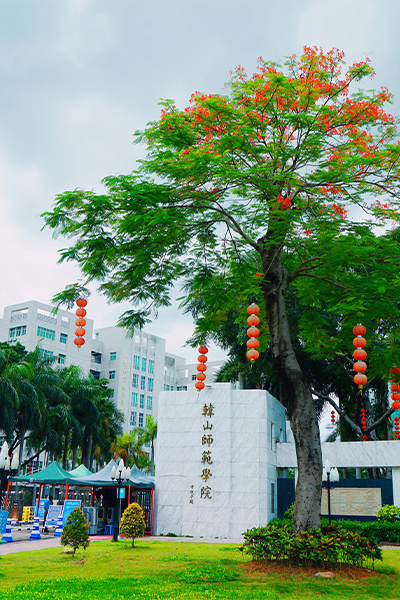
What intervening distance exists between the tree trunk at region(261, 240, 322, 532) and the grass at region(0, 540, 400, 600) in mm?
1154

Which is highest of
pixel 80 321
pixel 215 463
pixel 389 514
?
pixel 80 321

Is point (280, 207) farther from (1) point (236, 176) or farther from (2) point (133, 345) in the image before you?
(2) point (133, 345)

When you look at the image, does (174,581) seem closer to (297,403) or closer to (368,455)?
(297,403)

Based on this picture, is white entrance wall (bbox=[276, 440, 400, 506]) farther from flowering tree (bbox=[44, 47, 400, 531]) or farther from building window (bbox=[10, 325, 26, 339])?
building window (bbox=[10, 325, 26, 339])

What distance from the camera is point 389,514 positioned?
2106 cm

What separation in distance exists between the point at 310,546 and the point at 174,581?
2.51 metres

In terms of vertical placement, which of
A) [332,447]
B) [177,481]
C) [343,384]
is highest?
[343,384]

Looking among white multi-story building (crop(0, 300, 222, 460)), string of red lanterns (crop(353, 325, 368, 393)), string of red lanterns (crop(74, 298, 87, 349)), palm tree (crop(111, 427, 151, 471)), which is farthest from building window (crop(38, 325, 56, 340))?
string of red lanterns (crop(353, 325, 368, 393))

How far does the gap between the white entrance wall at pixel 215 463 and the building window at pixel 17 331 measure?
33.8 m

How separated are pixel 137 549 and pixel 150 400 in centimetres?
5339

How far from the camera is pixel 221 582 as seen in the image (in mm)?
8789

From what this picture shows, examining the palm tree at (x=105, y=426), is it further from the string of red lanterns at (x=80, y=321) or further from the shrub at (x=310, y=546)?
the string of red lanterns at (x=80, y=321)

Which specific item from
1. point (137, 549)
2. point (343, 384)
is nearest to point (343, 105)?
point (137, 549)

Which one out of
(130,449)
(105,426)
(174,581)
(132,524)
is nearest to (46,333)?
(130,449)
